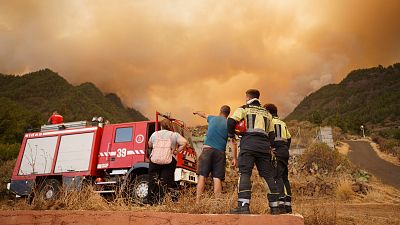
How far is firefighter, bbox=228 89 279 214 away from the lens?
180 inches

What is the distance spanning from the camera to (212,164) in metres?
6.31

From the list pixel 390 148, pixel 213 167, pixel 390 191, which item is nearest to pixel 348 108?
pixel 390 148

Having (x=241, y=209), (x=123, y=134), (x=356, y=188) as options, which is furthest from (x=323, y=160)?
(x=241, y=209)

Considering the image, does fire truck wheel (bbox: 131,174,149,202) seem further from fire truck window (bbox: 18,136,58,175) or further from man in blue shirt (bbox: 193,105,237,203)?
fire truck window (bbox: 18,136,58,175)

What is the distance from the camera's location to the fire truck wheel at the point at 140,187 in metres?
9.77

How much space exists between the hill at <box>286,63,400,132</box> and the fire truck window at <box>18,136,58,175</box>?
168 ft

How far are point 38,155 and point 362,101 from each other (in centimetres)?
14694

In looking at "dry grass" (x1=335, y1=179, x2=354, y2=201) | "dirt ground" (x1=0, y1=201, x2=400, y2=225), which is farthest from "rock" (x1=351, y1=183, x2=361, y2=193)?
"dirt ground" (x1=0, y1=201, x2=400, y2=225)

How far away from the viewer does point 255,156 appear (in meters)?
4.76

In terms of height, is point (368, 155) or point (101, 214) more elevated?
point (368, 155)

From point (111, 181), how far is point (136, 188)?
1.40 metres

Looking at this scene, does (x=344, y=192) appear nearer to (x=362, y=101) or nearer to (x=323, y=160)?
(x=323, y=160)

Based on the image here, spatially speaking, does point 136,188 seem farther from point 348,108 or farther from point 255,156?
point 348,108

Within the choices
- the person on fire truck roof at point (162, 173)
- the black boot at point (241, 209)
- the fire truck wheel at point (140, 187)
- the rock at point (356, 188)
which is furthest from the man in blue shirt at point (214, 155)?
the rock at point (356, 188)
